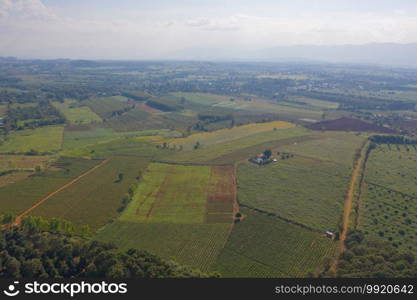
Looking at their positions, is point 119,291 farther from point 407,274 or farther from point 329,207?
point 329,207

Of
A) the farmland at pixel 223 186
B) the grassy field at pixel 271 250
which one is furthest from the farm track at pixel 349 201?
the grassy field at pixel 271 250

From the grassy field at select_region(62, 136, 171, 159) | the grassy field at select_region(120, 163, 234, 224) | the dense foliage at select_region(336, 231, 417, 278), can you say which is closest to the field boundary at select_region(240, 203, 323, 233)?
the grassy field at select_region(120, 163, 234, 224)

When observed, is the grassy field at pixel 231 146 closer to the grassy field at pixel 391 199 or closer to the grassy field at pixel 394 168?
the grassy field at pixel 394 168

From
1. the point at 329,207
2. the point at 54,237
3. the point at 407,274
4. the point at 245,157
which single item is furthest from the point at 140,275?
the point at 245,157

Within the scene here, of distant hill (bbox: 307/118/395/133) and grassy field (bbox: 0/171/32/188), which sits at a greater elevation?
A: distant hill (bbox: 307/118/395/133)

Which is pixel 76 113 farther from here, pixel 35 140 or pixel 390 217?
pixel 390 217

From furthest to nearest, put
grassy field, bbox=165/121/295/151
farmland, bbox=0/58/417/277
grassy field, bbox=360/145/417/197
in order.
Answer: grassy field, bbox=165/121/295/151 → grassy field, bbox=360/145/417/197 → farmland, bbox=0/58/417/277

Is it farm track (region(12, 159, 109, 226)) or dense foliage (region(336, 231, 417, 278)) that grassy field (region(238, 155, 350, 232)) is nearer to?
dense foliage (region(336, 231, 417, 278))
